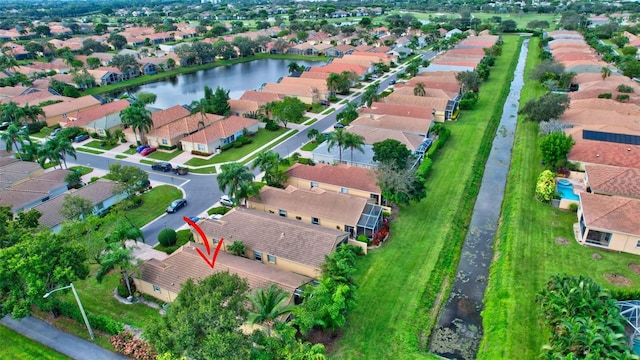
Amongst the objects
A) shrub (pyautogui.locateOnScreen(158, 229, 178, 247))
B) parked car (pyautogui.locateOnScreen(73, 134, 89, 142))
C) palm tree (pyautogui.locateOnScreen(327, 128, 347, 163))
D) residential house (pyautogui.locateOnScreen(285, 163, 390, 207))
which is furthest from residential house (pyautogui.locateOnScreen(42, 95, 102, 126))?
palm tree (pyautogui.locateOnScreen(327, 128, 347, 163))

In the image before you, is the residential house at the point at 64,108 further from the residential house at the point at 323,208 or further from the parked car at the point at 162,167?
the residential house at the point at 323,208

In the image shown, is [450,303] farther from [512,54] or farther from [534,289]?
[512,54]

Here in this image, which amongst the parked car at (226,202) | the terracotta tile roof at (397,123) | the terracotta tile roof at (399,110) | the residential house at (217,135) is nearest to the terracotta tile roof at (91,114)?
the residential house at (217,135)

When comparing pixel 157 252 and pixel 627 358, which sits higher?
pixel 627 358

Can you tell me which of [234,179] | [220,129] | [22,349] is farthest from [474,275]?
[220,129]

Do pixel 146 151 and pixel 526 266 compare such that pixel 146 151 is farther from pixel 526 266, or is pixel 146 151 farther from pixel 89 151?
pixel 526 266

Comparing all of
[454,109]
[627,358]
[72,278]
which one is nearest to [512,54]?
[454,109]
